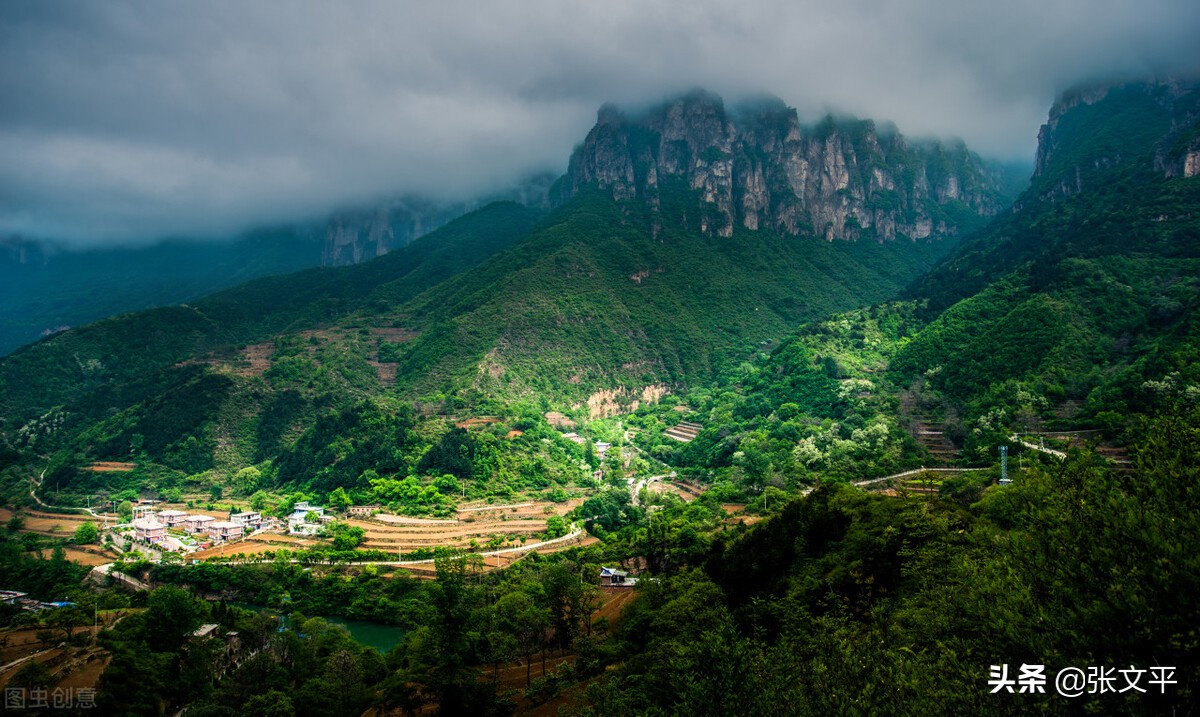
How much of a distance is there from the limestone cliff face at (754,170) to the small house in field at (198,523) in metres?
131

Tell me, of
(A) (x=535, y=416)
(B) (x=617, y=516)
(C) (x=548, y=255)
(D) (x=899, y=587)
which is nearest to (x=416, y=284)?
(C) (x=548, y=255)

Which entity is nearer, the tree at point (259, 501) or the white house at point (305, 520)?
the white house at point (305, 520)

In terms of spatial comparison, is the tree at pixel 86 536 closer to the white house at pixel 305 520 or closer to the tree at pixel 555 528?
the white house at pixel 305 520

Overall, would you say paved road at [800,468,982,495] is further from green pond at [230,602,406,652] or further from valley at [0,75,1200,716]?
green pond at [230,602,406,652]

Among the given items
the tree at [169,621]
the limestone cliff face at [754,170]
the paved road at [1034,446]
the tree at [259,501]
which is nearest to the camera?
the tree at [169,621]

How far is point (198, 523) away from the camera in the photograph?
60.8 metres

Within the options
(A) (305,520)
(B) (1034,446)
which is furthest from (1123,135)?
(A) (305,520)

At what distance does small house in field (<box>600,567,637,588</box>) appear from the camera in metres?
43.4

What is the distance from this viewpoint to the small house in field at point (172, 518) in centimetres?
6188

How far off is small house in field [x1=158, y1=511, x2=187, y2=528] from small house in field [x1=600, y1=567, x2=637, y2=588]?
4659 centimetres

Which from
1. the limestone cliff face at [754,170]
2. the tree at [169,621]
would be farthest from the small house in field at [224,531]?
the limestone cliff face at [754,170]

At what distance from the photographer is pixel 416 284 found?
522 feet

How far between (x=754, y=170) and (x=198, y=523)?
15678 cm

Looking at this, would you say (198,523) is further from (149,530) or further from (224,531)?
(149,530)
